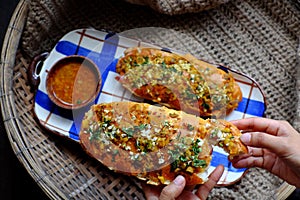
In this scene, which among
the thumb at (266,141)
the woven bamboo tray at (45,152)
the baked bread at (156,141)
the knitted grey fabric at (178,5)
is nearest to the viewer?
the thumb at (266,141)

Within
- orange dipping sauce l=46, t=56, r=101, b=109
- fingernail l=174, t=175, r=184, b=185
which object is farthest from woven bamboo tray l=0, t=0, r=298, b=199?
fingernail l=174, t=175, r=184, b=185

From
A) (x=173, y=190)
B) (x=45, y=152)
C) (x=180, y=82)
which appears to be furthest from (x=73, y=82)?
(x=173, y=190)

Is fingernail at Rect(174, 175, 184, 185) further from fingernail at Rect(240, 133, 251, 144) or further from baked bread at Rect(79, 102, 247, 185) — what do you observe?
fingernail at Rect(240, 133, 251, 144)

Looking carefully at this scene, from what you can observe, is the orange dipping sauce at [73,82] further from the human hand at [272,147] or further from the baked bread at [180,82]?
the human hand at [272,147]

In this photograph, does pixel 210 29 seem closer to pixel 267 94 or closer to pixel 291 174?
pixel 267 94

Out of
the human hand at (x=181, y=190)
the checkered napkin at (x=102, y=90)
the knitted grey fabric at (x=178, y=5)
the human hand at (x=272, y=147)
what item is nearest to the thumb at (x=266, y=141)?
the human hand at (x=272, y=147)
